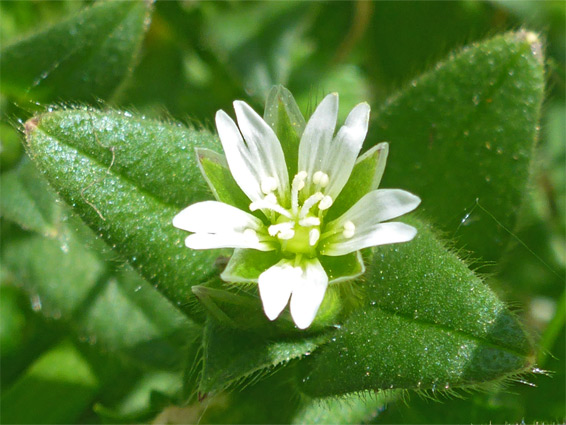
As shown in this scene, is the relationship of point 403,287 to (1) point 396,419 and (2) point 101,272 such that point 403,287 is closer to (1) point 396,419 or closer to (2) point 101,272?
(1) point 396,419

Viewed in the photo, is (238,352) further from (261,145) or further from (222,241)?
(261,145)

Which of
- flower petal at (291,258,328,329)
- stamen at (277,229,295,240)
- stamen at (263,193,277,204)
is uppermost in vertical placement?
stamen at (263,193,277,204)

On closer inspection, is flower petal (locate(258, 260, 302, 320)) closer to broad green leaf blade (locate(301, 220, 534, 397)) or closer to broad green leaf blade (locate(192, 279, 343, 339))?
broad green leaf blade (locate(192, 279, 343, 339))

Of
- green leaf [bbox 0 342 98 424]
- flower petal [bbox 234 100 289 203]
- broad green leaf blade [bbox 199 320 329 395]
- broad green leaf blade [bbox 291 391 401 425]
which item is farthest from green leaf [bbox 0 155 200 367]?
flower petal [bbox 234 100 289 203]

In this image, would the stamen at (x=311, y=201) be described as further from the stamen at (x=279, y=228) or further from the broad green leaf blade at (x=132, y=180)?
the broad green leaf blade at (x=132, y=180)

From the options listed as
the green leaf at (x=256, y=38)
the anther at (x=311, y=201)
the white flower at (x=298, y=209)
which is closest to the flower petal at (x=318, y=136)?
the white flower at (x=298, y=209)

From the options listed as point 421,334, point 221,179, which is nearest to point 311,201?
point 221,179
